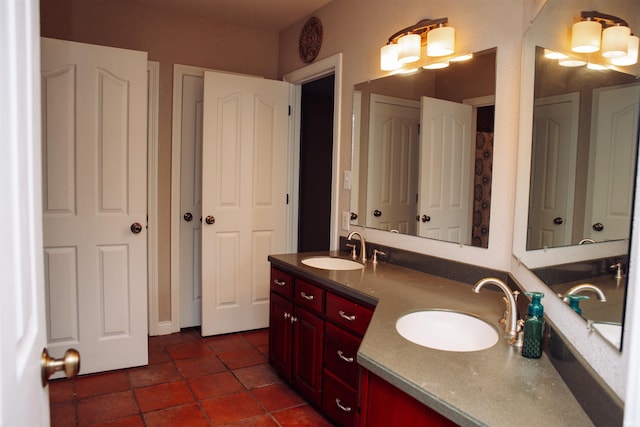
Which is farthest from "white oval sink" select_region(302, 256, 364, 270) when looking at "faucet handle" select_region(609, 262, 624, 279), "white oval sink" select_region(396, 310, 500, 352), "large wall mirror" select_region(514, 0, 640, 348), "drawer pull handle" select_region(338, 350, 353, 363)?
"faucet handle" select_region(609, 262, 624, 279)

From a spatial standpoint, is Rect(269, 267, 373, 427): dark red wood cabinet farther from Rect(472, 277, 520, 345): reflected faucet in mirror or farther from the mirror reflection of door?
the mirror reflection of door

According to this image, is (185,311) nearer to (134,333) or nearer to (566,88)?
(134,333)

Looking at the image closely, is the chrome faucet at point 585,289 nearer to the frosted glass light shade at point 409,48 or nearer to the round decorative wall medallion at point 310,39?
the frosted glass light shade at point 409,48

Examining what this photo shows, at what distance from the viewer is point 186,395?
2.50 metres

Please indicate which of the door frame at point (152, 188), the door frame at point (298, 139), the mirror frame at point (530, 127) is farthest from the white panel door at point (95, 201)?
the mirror frame at point (530, 127)

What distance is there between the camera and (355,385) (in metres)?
1.95

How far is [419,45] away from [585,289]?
164 centimetres

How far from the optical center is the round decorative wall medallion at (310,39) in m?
3.25

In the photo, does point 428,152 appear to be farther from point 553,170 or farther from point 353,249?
point 553,170

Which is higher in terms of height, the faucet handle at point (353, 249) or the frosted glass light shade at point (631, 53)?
the frosted glass light shade at point (631, 53)

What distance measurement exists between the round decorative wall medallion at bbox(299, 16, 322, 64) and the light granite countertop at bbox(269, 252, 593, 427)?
2229 millimetres

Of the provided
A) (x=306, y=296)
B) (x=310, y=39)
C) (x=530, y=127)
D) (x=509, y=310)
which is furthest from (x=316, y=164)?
(x=509, y=310)

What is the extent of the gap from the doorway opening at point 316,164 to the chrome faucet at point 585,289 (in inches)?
131

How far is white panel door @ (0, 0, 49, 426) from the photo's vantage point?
1.74 ft
